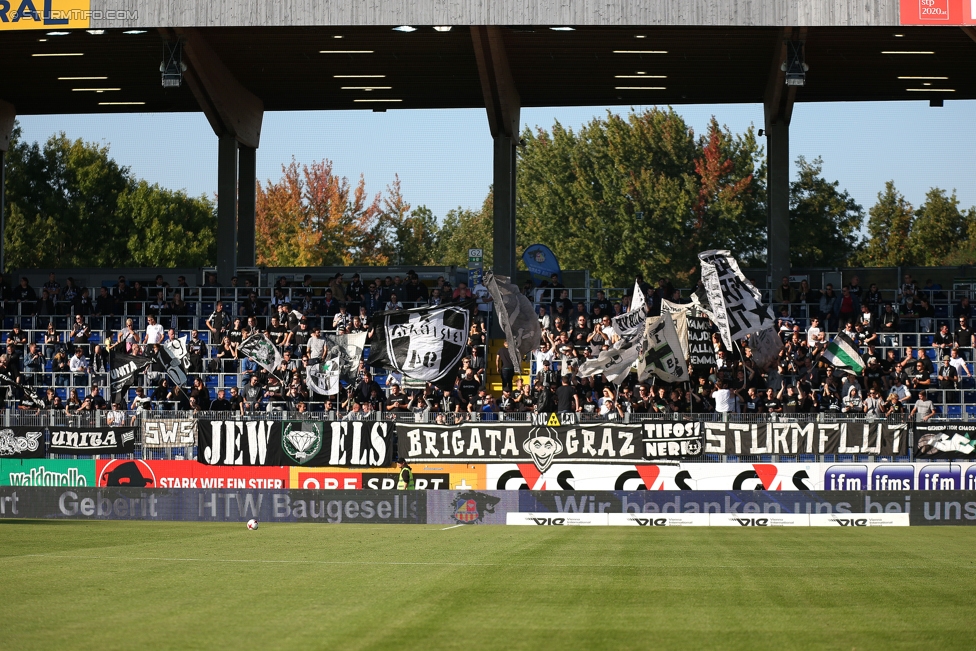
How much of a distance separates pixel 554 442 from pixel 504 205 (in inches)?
516

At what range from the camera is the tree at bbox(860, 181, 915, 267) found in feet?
272

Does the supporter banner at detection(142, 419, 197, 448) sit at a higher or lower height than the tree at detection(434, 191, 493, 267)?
lower

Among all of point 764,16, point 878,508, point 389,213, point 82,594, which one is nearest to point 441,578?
point 82,594

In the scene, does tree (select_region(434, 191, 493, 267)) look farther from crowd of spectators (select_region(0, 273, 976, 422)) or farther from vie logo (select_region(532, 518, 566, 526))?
vie logo (select_region(532, 518, 566, 526))

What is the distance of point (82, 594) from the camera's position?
13367mm

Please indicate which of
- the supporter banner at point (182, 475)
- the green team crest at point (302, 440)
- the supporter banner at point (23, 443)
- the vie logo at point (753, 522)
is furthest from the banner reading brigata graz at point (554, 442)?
the supporter banner at point (23, 443)

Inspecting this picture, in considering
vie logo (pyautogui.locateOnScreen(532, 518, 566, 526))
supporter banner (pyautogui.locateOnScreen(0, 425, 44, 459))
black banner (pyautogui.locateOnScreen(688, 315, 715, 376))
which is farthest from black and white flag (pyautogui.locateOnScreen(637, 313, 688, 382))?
supporter banner (pyautogui.locateOnScreen(0, 425, 44, 459))

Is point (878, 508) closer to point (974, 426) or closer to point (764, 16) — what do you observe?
point (974, 426)

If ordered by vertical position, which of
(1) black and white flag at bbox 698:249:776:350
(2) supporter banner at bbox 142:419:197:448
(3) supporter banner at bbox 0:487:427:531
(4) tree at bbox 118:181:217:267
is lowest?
(3) supporter banner at bbox 0:487:427:531

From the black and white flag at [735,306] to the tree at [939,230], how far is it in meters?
57.1

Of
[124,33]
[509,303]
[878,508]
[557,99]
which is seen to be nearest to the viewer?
[878,508]

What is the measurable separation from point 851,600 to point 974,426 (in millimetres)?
17854

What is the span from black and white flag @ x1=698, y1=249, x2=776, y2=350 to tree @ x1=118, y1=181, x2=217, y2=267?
56614 mm

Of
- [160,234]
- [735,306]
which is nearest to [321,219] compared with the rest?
[160,234]
